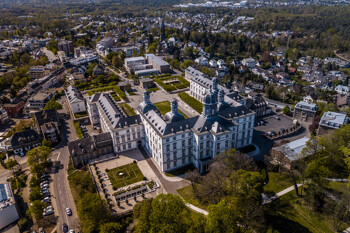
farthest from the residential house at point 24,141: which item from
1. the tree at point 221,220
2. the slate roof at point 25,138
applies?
the tree at point 221,220

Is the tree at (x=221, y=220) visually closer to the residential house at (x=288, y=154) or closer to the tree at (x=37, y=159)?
the residential house at (x=288, y=154)

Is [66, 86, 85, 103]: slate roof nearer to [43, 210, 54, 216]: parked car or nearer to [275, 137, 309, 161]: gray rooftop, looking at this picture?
[43, 210, 54, 216]: parked car

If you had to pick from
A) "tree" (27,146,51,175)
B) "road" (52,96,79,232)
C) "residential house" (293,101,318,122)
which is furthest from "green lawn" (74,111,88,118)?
"residential house" (293,101,318,122)

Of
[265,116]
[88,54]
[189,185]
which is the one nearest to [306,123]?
[265,116]

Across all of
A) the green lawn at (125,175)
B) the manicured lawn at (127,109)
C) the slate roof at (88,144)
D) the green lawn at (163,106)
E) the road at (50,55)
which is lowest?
the green lawn at (125,175)

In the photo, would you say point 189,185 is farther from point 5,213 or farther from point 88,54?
point 88,54
